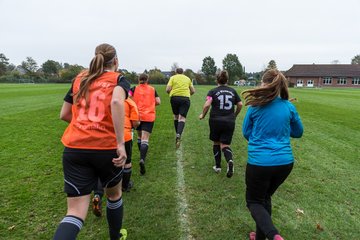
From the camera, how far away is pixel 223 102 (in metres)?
5.71

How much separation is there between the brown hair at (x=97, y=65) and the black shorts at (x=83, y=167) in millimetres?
473

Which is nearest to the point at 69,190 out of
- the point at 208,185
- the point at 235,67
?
the point at 208,185

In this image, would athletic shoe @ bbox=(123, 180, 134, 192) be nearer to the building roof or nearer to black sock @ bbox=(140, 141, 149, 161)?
black sock @ bbox=(140, 141, 149, 161)

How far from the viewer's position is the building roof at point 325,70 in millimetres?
76519

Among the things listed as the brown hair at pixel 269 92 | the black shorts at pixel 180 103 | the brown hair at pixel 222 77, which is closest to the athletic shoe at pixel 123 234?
the brown hair at pixel 269 92

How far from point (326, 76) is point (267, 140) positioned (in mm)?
82341

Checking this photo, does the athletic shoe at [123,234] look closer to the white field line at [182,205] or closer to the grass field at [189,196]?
the grass field at [189,196]

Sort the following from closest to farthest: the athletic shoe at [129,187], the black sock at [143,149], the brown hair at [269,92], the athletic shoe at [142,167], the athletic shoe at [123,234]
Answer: the brown hair at [269,92] → the athletic shoe at [123,234] → the athletic shoe at [129,187] → the athletic shoe at [142,167] → the black sock at [143,149]

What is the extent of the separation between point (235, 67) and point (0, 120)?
297 ft

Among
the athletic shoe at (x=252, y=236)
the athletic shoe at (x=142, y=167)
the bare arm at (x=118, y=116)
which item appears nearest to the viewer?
the bare arm at (x=118, y=116)

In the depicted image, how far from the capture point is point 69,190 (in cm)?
271

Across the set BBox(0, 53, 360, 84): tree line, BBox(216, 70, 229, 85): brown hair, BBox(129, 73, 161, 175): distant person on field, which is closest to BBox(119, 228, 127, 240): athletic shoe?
BBox(129, 73, 161, 175): distant person on field

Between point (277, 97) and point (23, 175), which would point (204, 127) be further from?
point (277, 97)

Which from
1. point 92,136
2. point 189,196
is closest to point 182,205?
point 189,196
